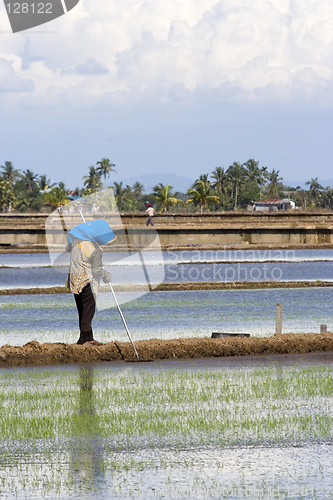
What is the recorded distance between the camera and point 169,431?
872cm

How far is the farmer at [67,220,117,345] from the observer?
1291 cm

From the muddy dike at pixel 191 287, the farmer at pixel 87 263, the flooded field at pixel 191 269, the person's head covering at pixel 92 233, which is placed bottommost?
the flooded field at pixel 191 269

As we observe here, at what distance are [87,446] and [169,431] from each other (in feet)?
2.80

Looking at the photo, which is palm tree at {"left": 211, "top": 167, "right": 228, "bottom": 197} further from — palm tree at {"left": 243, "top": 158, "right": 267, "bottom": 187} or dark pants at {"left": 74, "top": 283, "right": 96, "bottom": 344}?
dark pants at {"left": 74, "top": 283, "right": 96, "bottom": 344}

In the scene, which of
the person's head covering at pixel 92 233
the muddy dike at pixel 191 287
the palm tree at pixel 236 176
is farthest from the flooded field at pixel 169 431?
the palm tree at pixel 236 176

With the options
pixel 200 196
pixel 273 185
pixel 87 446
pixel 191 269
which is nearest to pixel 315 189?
pixel 273 185

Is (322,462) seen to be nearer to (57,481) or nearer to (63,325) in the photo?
(57,481)

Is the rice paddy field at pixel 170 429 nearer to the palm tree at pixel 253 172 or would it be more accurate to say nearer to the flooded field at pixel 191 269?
the flooded field at pixel 191 269

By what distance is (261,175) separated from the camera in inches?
6063

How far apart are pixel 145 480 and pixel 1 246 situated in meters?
48.7

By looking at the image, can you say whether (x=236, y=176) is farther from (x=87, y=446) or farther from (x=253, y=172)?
(x=87, y=446)

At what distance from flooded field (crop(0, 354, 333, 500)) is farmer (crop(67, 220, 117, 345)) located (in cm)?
95

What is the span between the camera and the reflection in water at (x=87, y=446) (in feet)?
23.6

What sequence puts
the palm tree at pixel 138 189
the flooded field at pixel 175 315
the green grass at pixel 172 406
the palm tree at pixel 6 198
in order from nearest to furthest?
the green grass at pixel 172 406 < the flooded field at pixel 175 315 < the palm tree at pixel 6 198 < the palm tree at pixel 138 189
